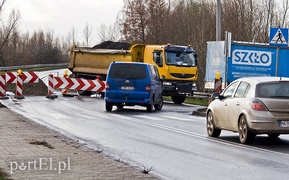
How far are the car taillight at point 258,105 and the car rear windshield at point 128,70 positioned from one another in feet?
39.8

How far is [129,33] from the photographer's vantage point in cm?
7638

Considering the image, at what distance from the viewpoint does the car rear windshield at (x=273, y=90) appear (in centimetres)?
1520

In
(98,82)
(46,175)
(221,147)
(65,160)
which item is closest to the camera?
(46,175)

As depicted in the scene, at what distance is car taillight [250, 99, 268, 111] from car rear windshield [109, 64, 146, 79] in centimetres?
1213

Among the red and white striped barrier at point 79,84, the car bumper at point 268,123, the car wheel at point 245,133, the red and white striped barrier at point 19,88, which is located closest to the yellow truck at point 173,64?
the red and white striped barrier at point 79,84

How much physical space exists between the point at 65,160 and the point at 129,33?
214 feet

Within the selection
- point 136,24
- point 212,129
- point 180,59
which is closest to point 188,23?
point 136,24

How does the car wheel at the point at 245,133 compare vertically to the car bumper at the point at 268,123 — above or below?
below

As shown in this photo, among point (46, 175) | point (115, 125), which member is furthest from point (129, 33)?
point (46, 175)

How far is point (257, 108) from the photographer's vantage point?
15023 mm

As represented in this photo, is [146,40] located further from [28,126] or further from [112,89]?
[28,126]

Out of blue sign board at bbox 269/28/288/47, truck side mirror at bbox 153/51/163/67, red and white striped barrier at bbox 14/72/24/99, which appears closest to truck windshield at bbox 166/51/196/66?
truck side mirror at bbox 153/51/163/67

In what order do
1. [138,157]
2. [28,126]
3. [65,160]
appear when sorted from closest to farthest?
[65,160], [138,157], [28,126]

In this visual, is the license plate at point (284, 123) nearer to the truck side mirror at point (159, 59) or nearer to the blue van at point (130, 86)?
the blue van at point (130, 86)
